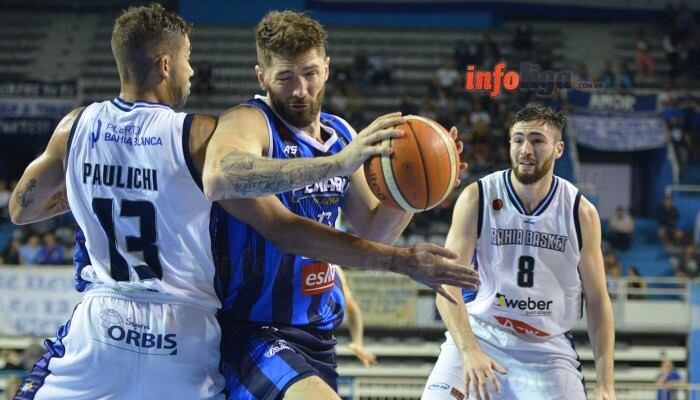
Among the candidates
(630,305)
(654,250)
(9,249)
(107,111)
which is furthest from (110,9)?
(630,305)

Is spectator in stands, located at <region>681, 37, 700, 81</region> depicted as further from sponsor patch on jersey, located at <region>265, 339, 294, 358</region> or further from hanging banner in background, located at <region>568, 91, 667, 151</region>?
sponsor patch on jersey, located at <region>265, 339, 294, 358</region>

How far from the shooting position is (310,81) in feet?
9.84

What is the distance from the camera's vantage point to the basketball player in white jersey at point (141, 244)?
2873 millimetres

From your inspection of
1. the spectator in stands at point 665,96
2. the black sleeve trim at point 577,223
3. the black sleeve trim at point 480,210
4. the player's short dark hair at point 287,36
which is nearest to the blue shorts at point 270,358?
the player's short dark hair at point 287,36

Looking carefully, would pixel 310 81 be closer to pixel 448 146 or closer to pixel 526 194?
pixel 448 146

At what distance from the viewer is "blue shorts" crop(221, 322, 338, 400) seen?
2.85 meters

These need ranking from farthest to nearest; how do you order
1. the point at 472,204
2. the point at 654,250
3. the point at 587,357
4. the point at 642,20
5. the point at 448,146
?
the point at 642,20, the point at 654,250, the point at 587,357, the point at 472,204, the point at 448,146

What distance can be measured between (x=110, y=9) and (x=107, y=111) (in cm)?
176

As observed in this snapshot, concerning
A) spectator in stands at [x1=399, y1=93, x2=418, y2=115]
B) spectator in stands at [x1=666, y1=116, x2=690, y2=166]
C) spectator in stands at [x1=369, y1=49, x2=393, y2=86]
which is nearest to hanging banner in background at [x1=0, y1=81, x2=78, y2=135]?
spectator in stands at [x1=369, y1=49, x2=393, y2=86]

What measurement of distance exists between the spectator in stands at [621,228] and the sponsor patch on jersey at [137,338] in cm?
268

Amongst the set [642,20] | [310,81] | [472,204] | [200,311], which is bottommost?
[200,311]

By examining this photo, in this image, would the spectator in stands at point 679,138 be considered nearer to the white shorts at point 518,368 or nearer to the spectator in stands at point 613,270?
the spectator in stands at point 613,270

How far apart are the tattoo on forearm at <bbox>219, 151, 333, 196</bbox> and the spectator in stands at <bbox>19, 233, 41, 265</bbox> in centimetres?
443

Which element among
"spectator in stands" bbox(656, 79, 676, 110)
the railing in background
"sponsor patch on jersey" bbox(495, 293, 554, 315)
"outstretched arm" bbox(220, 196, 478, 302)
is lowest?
the railing in background
